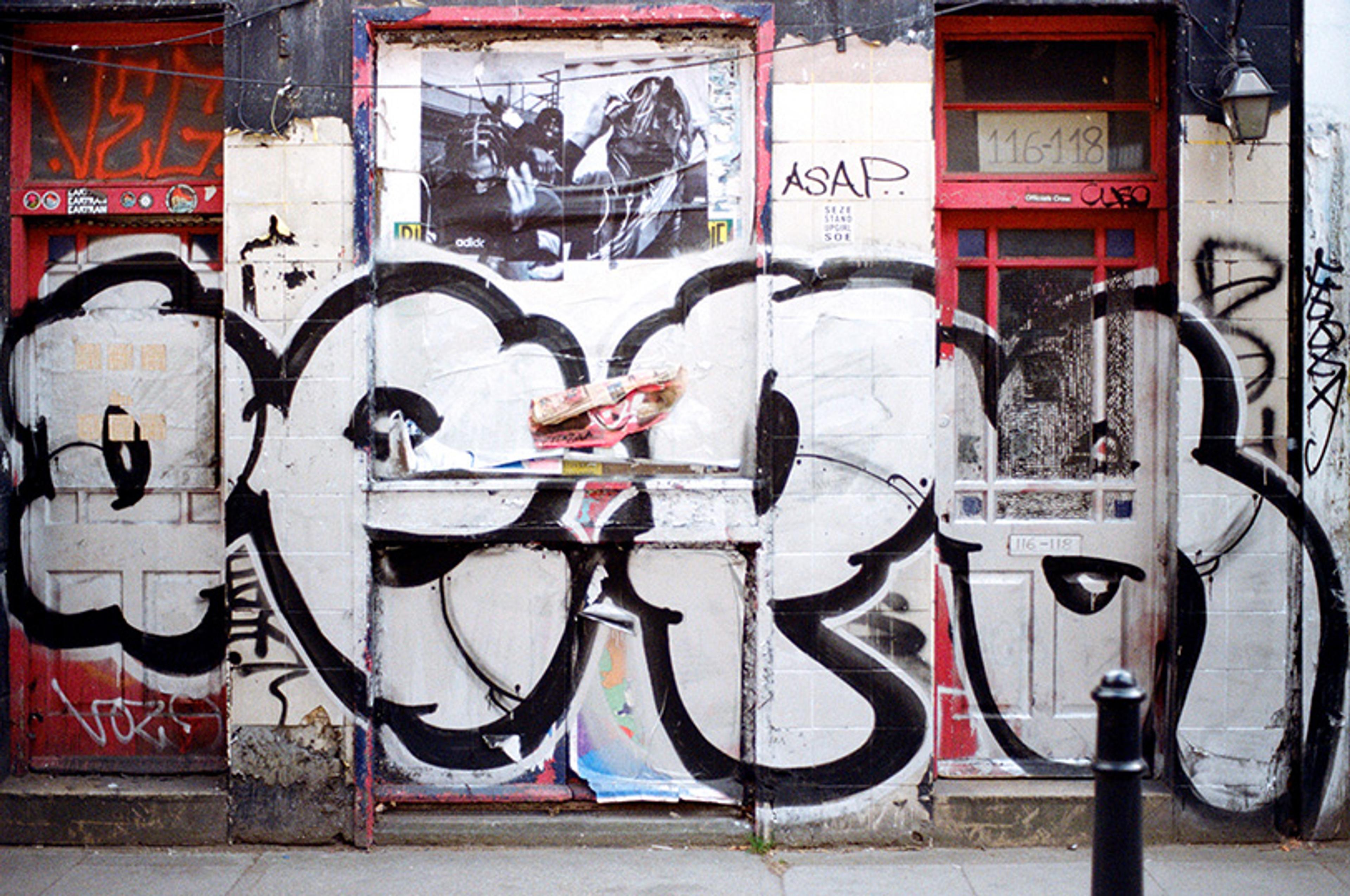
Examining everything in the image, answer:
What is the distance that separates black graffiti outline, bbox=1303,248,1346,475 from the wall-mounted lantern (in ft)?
2.01

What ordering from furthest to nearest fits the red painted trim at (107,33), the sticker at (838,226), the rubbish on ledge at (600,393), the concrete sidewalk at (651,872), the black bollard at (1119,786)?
the red painted trim at (107,33)
the rubbish on ledge at (600,393)
the sticker at (838,226)
the concrete sidewalk at (651,872)
the black bollard at (1119,786)

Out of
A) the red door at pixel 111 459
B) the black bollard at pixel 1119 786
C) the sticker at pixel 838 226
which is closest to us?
the black bollard at pixel 1119 786

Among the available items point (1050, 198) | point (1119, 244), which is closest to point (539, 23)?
point (1050, 198)

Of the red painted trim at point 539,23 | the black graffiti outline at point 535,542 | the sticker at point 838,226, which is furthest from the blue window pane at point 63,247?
the sticker at point 838,226

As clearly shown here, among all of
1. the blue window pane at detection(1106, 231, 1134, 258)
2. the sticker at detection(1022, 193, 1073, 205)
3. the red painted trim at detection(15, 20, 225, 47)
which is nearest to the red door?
the red painted trim at detection(15, 20, 225, 47)

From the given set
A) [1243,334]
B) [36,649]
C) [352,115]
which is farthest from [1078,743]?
[36,649]

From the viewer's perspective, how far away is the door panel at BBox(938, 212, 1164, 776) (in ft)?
17.1

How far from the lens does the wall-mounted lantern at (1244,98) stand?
4.72 meters

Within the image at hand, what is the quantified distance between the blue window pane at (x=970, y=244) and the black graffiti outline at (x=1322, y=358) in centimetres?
137

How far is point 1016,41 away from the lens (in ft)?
17.1

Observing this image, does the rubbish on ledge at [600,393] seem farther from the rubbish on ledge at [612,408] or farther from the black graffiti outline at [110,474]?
the black graffiti outline at [110,474]

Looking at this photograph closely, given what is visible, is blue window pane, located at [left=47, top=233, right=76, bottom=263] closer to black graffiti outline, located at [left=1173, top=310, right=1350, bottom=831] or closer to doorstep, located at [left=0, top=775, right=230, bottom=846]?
doorstep, located at [left=0, top=775, right=230, bottom=846]

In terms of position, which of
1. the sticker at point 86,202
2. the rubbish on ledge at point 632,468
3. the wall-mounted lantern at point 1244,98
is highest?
the wall-mounted lantern at point 1244,98

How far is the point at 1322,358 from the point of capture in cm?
496
